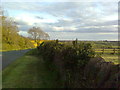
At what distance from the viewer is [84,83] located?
4449 millimetres

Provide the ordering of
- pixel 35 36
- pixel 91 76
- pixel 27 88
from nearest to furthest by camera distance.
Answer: pixel 91 76 < pixel 27 88 < pixel 35 36

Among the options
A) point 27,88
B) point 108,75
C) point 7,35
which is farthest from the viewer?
point 7,35

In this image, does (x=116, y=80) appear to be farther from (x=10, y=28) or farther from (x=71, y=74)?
(x=10, y=28)

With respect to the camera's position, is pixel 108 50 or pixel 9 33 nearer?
pixel 108 50

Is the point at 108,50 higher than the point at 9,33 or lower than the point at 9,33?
lower

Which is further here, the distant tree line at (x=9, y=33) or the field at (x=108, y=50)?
the distant tree line at (x=9, y=33)

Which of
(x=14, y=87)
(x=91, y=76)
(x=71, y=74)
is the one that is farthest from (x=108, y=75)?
(x=14, y=87)

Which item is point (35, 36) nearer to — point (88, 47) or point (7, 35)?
point (7, 35)

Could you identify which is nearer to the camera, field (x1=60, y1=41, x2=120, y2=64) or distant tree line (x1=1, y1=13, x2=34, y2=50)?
field (x1=60, y1=41, x2=120, y2=64)

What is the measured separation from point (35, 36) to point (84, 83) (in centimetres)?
6188

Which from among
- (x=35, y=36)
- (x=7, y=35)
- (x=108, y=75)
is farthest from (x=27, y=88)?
(x=35, y=36)

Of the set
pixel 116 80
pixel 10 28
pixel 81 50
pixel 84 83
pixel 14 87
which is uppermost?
pixel 10 28

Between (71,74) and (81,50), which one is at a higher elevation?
(81,50)

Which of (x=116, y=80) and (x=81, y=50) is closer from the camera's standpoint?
(x=116, y=80)
